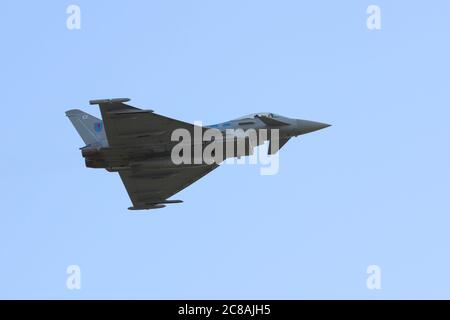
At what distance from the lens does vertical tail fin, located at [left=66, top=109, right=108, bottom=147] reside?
137ft

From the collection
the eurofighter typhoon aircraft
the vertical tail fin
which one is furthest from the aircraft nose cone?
the vertical tail fin

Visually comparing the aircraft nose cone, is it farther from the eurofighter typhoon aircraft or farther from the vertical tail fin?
the vertical tail fin

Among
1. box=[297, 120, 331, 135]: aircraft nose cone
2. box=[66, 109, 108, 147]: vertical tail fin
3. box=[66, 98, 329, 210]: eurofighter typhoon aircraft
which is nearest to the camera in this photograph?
box=[66, 98, 329, 210]: eurofighter typhoon aircraft

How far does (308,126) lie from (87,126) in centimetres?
1051

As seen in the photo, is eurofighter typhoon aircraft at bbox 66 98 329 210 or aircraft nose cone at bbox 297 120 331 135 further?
aircraft nose cone at bbox 297 120 331 135

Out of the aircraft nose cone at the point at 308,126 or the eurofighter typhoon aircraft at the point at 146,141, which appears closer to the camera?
the eurofighter typhoon aircraft at the point at 146,141

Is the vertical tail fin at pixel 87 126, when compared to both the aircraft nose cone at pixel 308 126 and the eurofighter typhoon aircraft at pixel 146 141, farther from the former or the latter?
the aircraft nose cone at pixel 308 126

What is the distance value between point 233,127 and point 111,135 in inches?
224

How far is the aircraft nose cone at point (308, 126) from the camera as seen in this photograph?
136 feet

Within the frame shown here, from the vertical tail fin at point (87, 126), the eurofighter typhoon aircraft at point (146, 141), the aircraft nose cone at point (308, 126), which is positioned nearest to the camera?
the eurofighter typhoon aircraft at point (146, 141)

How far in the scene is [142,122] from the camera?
39.0 metres

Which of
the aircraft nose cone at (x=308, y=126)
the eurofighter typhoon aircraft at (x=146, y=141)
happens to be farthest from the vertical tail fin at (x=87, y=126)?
the aircraft nose cone at (x=308, y=126)
